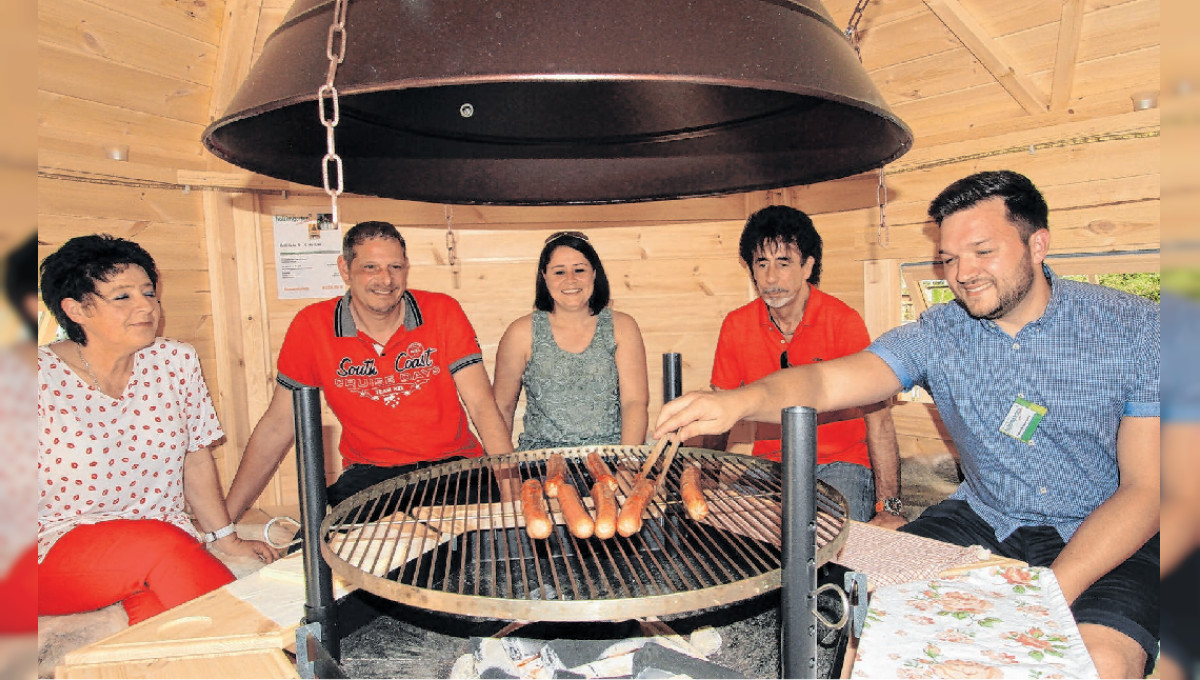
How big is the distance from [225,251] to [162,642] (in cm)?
324

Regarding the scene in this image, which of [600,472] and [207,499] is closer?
[600,472]

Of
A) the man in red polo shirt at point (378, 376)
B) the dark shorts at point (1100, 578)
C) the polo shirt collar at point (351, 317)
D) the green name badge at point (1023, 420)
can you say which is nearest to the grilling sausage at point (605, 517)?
the dark shorts at point (1100, 578)

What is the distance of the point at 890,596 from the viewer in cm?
169

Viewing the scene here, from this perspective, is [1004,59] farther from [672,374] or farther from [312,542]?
[312,542]

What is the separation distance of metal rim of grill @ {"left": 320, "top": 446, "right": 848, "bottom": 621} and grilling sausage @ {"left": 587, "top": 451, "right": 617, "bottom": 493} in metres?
0.09

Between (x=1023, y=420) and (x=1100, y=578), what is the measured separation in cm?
49

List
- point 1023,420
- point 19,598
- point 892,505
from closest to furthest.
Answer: point 19,598
point 1023,420
point 892,505

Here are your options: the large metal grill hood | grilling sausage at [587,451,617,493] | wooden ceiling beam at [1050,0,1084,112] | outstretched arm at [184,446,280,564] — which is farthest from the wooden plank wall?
wooden ceiling beam at [1050,0,1084,112]

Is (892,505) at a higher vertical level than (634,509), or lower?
lower

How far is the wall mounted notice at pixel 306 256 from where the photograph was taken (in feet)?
14.7

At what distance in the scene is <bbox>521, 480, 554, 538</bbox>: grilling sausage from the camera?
1.52m

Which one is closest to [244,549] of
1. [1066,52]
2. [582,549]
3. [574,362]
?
[574,362]

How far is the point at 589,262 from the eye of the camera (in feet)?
12.0

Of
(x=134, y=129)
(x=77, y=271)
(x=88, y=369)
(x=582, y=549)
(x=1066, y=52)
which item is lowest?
(x=582, y=549)
